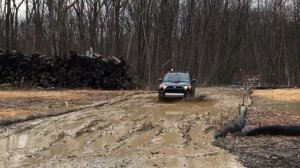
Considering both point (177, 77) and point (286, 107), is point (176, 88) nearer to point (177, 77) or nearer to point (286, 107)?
point (177, 77)

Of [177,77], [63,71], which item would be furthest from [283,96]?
[63,71]

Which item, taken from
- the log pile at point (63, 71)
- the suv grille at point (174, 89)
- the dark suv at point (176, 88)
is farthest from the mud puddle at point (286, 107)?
the log pile at point (63, 71)

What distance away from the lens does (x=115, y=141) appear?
12.8 m

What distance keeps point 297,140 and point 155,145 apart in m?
3.73

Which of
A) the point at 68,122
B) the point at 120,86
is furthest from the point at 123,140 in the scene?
the point at 120,86

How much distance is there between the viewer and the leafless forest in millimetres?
52281

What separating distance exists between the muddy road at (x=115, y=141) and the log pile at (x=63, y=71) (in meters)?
18.0

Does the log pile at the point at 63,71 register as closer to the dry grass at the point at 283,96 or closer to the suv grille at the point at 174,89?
the dry grass at the point at 283,96

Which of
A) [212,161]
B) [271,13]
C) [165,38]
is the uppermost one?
[271,13]

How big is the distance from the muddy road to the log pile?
17950mm

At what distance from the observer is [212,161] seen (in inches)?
400

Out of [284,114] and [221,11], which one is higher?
[221,11]

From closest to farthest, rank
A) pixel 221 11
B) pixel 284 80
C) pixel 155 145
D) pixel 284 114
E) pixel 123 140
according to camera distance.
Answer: pixel 155 145
pixel 123 140
pixel 284 114
pixel 221 11
pixel 284 80

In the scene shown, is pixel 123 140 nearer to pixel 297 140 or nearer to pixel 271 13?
pixel 297 140
